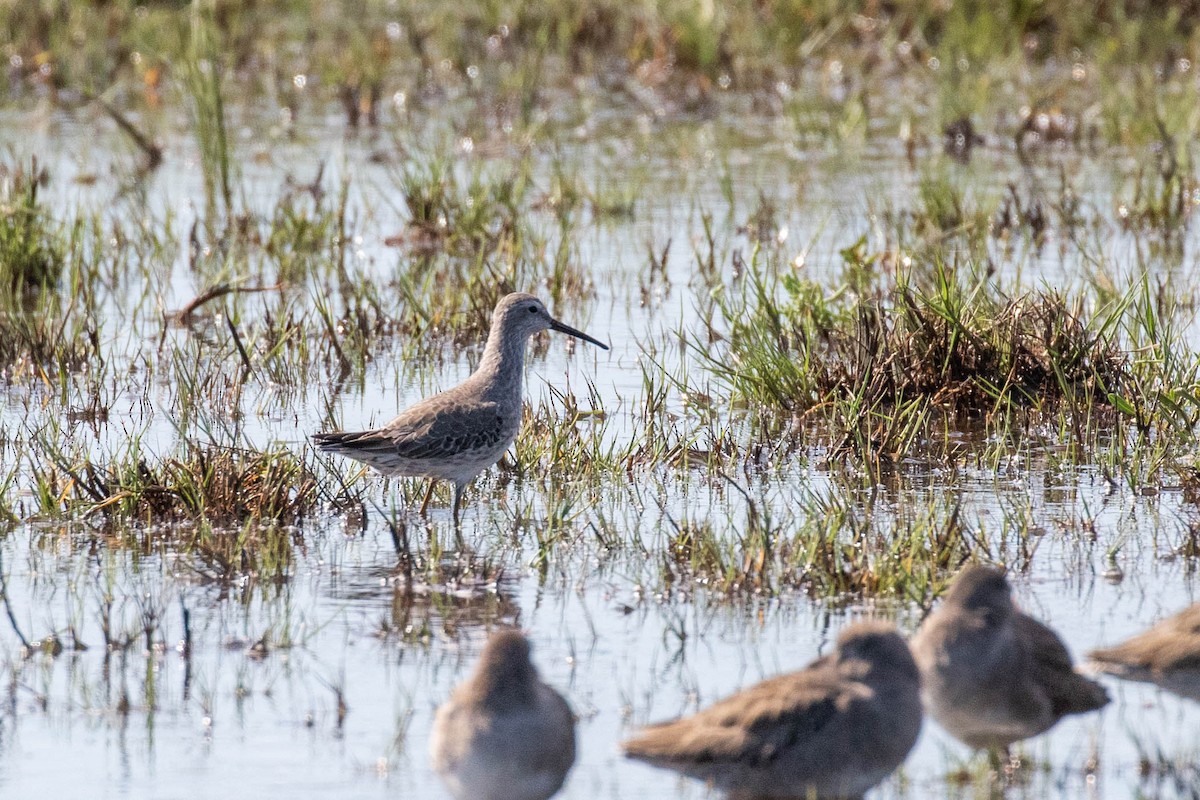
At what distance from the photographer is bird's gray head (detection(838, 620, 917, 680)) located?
193 inches

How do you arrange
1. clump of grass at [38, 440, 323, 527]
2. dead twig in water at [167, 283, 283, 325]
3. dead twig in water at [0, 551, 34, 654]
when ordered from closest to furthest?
1. dead twig in water at [0, 551, 34, 654]
2. clump of grass at [38, 440, 323, 527]
3. dead twig in water at [167, 283, 283, 325]

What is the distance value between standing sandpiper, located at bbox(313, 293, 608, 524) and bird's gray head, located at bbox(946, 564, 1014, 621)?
244cm

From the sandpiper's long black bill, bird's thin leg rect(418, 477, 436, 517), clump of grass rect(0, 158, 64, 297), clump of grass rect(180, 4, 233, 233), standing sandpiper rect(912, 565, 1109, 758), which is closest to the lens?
standing sandpiper rect(912, 565, 1109, 758)

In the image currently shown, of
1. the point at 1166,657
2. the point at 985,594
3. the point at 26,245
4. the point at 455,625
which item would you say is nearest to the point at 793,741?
the point at 985,594

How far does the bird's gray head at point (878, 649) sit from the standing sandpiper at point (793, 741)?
0.26 feet

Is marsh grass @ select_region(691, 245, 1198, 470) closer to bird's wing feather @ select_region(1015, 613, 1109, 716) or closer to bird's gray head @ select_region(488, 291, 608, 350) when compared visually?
bird's gray head @ select_region(488, 291, 608, 350)

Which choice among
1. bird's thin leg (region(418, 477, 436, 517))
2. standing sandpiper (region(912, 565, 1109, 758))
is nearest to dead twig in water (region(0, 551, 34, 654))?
bird's thin leg (region(418, 477, 436, 517))

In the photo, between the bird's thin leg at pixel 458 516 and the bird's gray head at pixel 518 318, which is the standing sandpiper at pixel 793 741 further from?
the bird's gray head at pixel 518 318

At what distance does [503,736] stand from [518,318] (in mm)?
3868

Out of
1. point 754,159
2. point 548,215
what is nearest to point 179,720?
point 548,215

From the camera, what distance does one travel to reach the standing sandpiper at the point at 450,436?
7172 mm

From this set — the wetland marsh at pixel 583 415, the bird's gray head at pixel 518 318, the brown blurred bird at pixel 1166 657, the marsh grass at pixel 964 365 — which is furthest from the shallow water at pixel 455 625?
the bird's gray head at pixel 518 318

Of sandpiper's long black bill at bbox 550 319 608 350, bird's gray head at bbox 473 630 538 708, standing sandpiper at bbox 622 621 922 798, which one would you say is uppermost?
sandpiper's long black bill at bbox 550 319 608 350

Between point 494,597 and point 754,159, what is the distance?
910 centimetres
